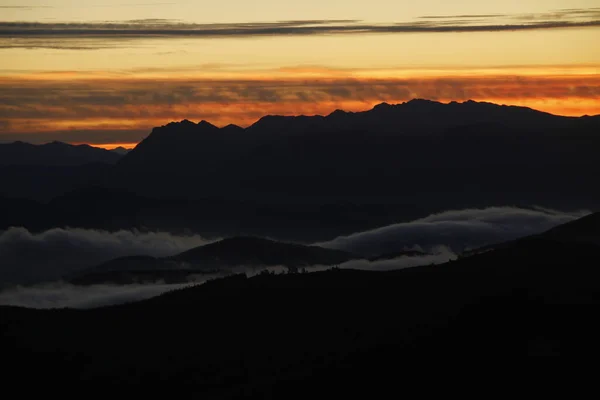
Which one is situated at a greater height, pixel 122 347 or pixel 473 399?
pixel 473 399

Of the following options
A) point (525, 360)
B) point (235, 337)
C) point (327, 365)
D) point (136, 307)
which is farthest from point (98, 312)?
point (525, 360)

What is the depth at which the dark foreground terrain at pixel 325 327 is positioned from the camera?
347ft

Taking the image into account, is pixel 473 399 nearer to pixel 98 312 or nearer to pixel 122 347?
pixel 122 347

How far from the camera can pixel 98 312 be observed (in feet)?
561

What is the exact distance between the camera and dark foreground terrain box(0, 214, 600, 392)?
106m

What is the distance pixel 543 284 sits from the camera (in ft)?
449

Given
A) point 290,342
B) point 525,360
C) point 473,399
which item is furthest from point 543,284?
point 473,399

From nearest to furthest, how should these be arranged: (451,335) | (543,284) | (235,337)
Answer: (451,335) < (543,284) < (235,337)

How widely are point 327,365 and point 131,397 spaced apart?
2697 centimetres

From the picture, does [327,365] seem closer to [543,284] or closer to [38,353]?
[543,284]

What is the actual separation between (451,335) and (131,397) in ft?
127

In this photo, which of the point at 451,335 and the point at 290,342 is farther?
the point at 290,342

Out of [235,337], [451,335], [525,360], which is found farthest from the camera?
[235,337]

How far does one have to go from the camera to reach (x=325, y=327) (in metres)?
143
